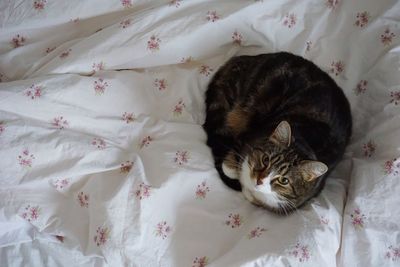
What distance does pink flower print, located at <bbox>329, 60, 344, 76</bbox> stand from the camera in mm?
1467

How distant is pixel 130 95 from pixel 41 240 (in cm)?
54

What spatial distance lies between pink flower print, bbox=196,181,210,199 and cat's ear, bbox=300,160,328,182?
298mm

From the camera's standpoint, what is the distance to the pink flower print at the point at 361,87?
143cm

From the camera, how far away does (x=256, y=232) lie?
45.8 inches

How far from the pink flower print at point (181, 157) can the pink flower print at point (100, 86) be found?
333mm

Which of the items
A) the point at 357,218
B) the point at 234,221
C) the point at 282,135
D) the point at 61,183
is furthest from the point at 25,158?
the point at 357,218

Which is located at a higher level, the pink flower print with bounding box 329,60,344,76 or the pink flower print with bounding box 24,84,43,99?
the pink flower print with bounding box 329,60,344,76

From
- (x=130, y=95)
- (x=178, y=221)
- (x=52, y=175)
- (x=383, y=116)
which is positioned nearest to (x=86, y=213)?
(x=52, y=175)

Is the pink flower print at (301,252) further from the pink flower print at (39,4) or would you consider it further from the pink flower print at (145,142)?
the pink flower print at (39,4)

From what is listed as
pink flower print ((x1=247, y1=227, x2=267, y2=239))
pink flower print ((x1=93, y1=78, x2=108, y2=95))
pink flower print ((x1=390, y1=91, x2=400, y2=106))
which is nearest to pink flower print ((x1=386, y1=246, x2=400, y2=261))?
pink flower print ((x1=247, y1=227, x2=267, y2=239))

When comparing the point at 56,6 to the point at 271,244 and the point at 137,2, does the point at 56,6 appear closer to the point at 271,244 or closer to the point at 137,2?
the point at 137,2

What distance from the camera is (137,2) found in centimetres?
141

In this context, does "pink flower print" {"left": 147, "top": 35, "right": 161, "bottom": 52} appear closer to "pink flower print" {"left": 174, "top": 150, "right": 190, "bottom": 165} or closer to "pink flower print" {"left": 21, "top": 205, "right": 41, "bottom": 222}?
"pink flower print" {"left": 174, "top": 150, "right": 190, "bottom": 165}

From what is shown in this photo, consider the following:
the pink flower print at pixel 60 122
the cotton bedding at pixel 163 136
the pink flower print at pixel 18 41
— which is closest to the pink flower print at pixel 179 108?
the cotton bedding at pixel 163 136
